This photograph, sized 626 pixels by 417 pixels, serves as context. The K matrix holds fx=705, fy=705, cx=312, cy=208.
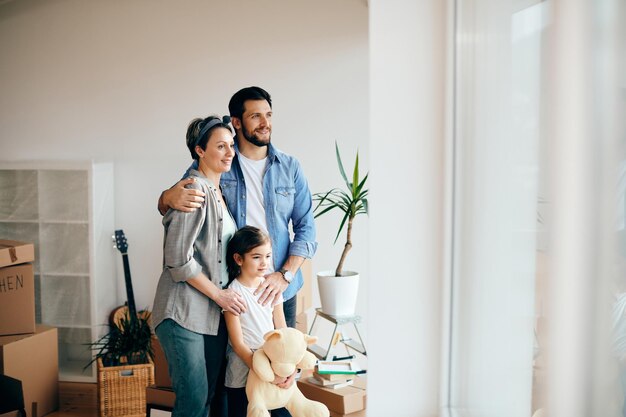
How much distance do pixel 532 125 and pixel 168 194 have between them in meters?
1.51

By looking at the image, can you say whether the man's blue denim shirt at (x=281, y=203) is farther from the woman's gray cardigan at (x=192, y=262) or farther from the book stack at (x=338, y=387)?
the book stack at (x=338, y=387)

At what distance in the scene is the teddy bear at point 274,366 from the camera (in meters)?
2.44

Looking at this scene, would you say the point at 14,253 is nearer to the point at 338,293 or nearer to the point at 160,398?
the point at 160,398

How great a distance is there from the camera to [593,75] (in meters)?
0.92

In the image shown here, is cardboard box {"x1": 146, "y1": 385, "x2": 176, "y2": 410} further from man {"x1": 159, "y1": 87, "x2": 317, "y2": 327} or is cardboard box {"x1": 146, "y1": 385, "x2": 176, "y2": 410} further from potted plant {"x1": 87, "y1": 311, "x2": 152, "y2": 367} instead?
man {"x1": 159, "y1": 87, "x2": 317, "y2": 327}

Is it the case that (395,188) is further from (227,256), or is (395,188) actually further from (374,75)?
(227,256)

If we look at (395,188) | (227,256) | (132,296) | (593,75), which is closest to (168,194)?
(227,256)

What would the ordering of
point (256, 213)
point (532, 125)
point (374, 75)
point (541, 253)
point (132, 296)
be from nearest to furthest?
point (541, 253), point (532, 125), point (374, 75), point (256, 213), point (132, 296)

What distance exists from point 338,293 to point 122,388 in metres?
1.52

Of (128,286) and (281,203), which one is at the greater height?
(281,203)

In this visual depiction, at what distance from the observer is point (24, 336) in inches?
155

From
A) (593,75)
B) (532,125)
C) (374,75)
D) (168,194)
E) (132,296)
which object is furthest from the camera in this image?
(132,296)

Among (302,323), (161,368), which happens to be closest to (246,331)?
(161,368)

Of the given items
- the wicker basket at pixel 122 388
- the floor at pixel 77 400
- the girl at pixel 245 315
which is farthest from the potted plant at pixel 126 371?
the girl at pixel 245 315
